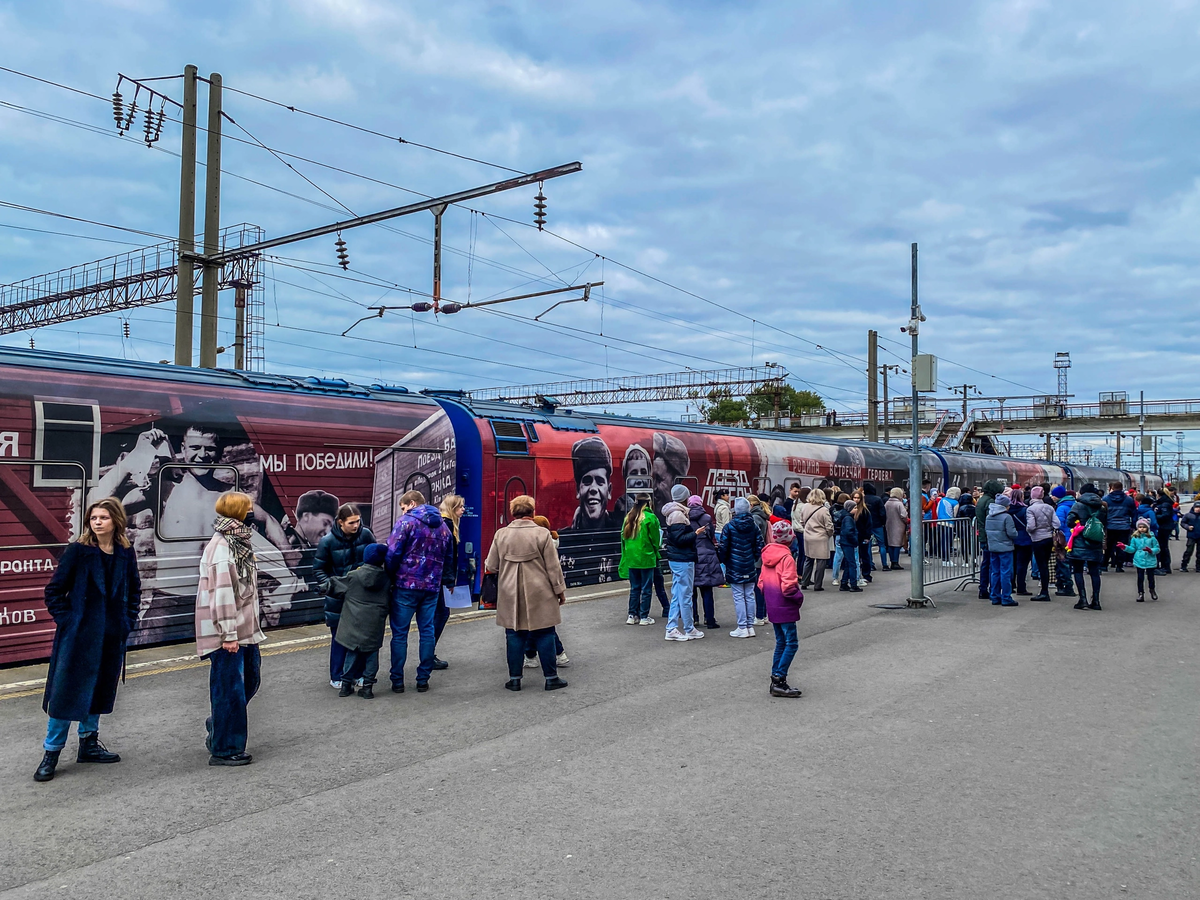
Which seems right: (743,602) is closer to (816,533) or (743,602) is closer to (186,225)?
(816,533)

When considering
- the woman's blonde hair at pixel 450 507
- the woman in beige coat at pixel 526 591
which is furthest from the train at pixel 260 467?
the woman in beige coat at pixel 526 591

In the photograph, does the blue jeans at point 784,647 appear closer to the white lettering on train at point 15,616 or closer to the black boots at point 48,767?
the black boots at point 48,767

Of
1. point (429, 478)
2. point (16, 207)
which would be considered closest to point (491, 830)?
point (429, 478)

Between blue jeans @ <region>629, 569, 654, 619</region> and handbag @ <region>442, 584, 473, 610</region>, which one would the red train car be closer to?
handbag @ <region>442, 584, 473, 610</region>

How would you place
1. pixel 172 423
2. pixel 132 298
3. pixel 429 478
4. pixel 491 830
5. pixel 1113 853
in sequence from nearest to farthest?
pixel 1113 853 → pixel 491 830 → pixel 172 423 → pixel 429 478 → pixel 132 298

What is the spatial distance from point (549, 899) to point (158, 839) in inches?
79.0

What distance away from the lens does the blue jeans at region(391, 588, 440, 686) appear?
7.12 metres

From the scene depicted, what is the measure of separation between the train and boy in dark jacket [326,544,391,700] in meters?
2.58

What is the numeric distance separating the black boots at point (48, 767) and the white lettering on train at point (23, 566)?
9.61 ft

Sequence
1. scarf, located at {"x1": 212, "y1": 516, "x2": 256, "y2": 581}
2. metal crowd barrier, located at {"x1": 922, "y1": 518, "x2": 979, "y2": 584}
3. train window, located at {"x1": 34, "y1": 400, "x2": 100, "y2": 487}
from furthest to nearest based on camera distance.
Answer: metal crowd barrier, located at {"x1": 922, "y1": 518, "x2": 979, "y2": 584} < train window, located at {"x1": 34, "y1": 400, "x2": 100, "y2": 487} < scarf, located at {"x1": 212, "y1": 516, "x2": 256, "y2": 581}

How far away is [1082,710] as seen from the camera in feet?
21.1

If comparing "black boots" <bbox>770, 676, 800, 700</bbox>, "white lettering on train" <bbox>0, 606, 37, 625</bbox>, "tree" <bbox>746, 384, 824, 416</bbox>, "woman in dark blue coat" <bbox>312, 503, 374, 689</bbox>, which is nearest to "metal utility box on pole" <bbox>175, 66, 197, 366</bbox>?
"white lettering on train" <bbox>0, 606, 37, 625</bbox>

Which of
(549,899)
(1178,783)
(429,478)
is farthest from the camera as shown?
(429,478)

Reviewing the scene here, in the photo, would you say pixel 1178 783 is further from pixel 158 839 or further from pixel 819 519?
pixel 819 519
